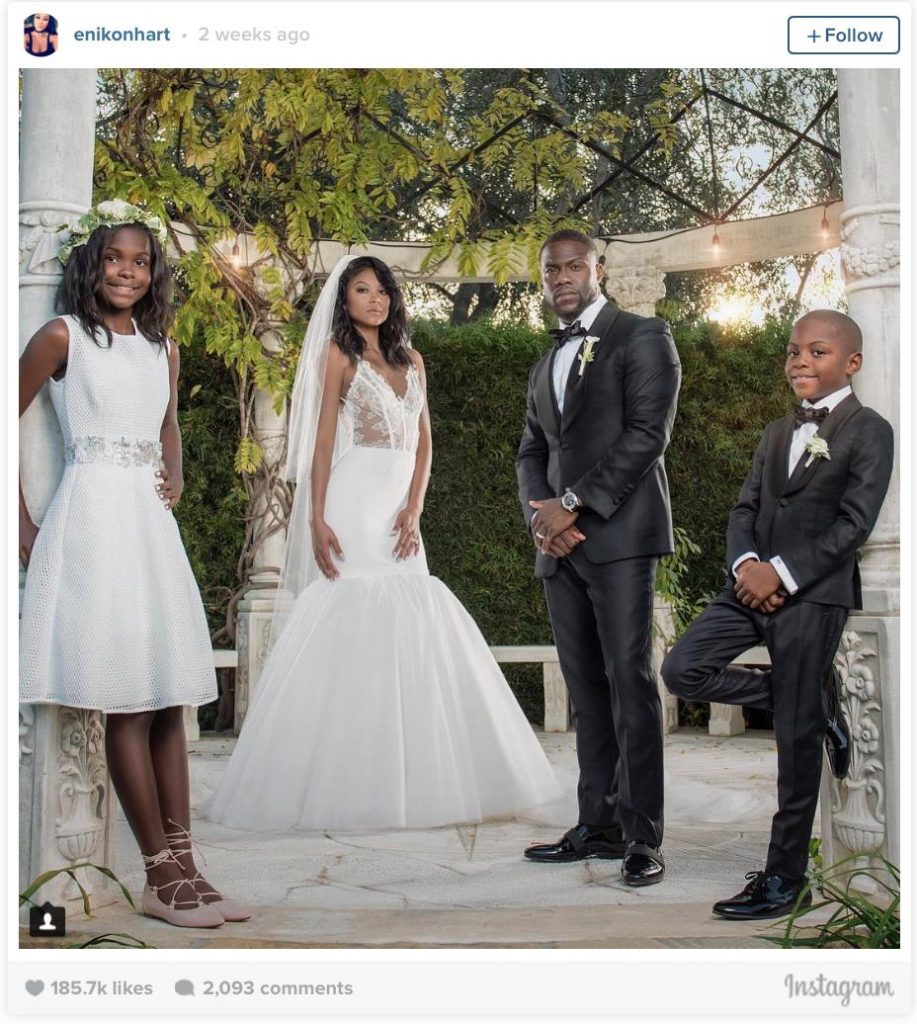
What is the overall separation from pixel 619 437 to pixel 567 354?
383mm

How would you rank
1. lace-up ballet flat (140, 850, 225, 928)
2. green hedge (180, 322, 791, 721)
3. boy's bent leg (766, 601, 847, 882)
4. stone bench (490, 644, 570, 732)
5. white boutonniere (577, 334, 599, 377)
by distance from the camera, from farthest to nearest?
green hedge (180, 322, 791, 721) < stone bench (490, 644, 570, 732) < white boutonniere (577, 334, 599, 377) < boy's bent leg (766, 601, 847, 882) < lace-up ballet flat (140, 850, 225, 928)

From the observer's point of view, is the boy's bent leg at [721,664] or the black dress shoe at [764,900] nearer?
the black dress shoe at [764,900]

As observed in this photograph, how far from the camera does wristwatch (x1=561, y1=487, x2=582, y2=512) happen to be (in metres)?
3.41

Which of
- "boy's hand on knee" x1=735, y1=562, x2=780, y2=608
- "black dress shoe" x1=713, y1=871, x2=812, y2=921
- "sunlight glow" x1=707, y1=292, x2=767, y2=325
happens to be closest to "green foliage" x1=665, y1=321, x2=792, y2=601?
"sunlight glow" x1=707, y1=292, x2=767, y2=325

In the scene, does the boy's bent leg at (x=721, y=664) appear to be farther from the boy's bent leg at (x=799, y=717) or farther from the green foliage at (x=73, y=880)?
the green foliage at (x=73, y=880)

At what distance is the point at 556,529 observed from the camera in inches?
136

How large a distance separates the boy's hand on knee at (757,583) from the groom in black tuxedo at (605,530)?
42cm

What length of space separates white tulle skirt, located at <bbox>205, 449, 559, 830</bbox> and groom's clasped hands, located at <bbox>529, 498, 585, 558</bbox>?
0.97 metres

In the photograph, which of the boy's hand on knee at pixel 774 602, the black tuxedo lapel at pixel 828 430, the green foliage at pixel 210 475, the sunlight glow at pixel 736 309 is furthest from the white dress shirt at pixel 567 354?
the sunlight glow at pixel 736 309

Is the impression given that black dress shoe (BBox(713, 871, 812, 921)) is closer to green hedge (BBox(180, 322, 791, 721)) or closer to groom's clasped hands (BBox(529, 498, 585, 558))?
groom's clasped hands (BBox(529, 498, 585, 558))

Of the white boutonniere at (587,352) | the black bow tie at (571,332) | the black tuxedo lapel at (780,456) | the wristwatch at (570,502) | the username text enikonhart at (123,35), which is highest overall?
the username text enikonhart at (123,35)

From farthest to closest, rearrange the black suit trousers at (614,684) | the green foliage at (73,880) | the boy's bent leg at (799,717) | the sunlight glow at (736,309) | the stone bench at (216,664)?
the sunlight glow at (736,309), the stone bench at (216,664), the black suit trousers at (614,684), the boy's bent leg at (799,717), the green foliage at (73,880)

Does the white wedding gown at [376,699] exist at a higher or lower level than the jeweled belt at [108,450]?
lower

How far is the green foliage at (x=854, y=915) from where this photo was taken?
8.04 ft
